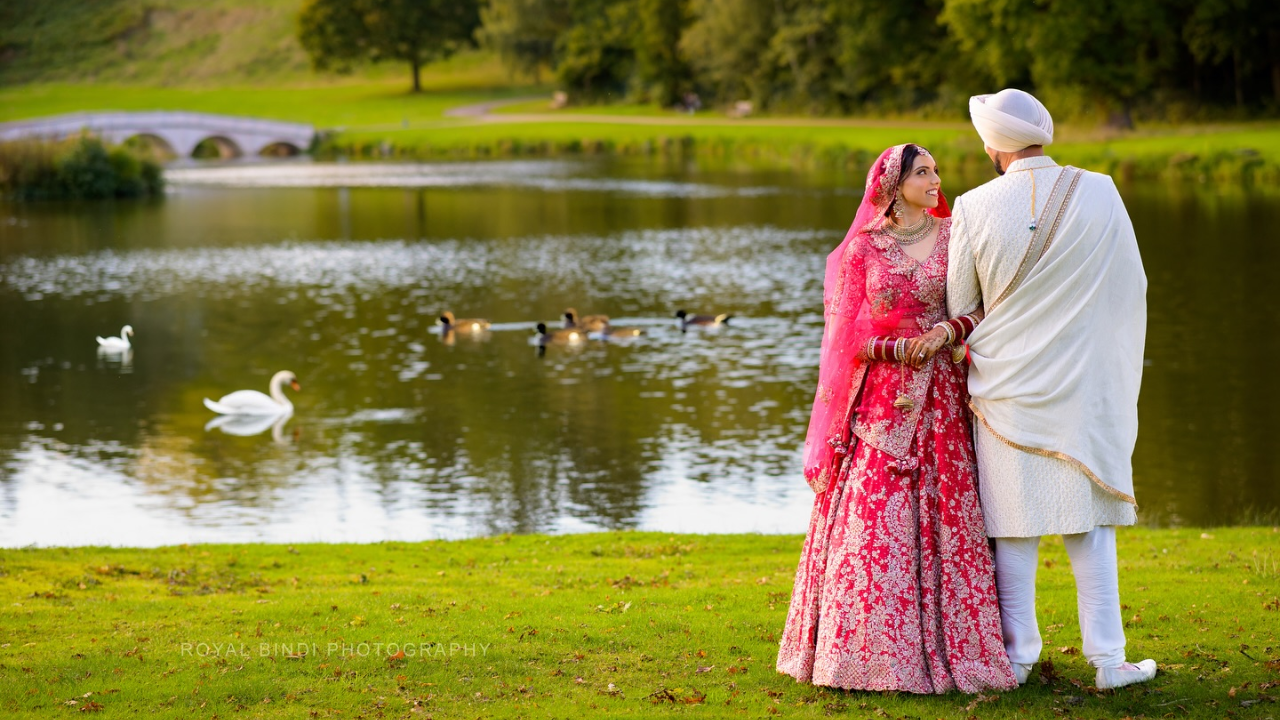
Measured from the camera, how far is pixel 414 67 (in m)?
96.4

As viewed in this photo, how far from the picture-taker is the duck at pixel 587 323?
22766 millimetres

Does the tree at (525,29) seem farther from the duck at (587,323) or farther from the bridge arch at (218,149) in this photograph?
the duck at (587,323)

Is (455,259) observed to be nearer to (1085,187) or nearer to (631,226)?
(631,226)

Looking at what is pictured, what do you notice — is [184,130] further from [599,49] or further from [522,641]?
[522,641]

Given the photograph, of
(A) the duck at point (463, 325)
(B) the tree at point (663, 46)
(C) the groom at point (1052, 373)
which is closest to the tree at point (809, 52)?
(B) the tree at point (663, 46)

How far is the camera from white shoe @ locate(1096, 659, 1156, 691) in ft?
18.2

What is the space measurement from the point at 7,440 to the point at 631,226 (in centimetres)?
2271

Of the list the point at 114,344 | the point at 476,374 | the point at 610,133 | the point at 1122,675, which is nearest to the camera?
the point at 1122,675

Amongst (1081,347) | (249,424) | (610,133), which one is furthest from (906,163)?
(610,133)

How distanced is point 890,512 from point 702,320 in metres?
18.0

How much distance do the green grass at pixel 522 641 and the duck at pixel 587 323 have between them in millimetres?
13475

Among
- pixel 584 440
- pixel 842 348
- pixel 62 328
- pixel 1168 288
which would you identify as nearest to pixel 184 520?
pixel 584 440

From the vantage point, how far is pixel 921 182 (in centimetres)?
568

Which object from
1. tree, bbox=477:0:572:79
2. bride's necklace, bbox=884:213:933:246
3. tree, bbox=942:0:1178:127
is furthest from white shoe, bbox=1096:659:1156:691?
tree, bbox=477:0:572:79
